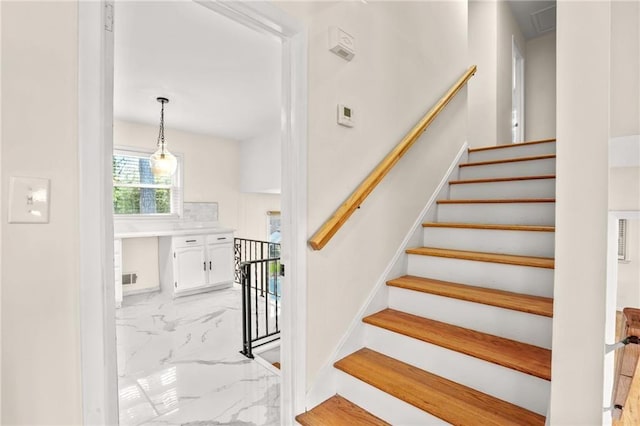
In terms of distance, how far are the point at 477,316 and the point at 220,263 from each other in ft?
13.4

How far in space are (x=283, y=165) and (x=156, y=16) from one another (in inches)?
60.8

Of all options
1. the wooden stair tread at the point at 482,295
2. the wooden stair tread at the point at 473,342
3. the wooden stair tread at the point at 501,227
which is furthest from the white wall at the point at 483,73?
the wooden stair tread at the point at 473,342

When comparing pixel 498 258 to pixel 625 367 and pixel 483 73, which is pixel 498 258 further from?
pixel 483 73

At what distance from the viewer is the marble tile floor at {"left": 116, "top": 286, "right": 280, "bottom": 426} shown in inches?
73.8

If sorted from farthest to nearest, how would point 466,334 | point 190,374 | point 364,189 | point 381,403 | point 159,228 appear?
point 159,228
point 190,374
point 364,189
point 466,334
point 381,403

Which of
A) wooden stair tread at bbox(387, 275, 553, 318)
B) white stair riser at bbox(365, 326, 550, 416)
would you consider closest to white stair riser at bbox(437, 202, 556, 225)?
wooden stair tread at bbox(387, 275, 553, 318)

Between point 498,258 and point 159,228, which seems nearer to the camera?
point 498,258

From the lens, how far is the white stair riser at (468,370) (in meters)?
1.28

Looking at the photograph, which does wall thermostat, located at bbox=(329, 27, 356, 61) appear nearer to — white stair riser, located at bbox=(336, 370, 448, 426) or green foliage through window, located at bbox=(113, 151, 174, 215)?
white stair riser, located at bbox=(336, 370, 448, 426)

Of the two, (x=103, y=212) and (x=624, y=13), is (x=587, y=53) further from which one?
(x=103, y=212)

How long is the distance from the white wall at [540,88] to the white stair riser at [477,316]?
14.5 feet

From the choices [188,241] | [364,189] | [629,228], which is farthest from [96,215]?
[188,241]

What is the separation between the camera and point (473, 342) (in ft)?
5.00

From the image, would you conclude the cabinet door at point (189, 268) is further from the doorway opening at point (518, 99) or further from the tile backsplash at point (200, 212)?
the doorway opening at point (518, 99)
